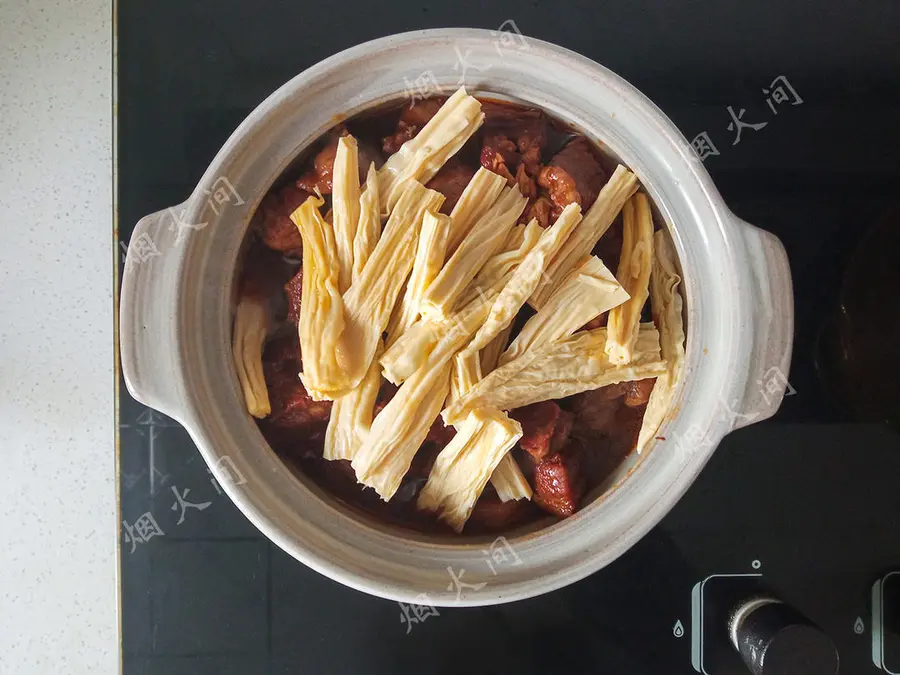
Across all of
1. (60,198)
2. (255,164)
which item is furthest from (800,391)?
(60,198)

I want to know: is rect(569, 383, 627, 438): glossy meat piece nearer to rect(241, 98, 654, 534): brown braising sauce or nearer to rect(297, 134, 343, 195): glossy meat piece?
rect(241, 98, 654, 534): brown braising sauce

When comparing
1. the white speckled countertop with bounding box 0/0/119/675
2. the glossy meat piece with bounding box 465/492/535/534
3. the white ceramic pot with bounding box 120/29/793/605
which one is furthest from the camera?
the white speckled countertop with bounding box 0/0/119/675

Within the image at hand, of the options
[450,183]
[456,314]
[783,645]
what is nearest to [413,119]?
[450,183]

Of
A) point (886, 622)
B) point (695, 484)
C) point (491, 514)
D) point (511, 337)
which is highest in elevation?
point (511, 337)

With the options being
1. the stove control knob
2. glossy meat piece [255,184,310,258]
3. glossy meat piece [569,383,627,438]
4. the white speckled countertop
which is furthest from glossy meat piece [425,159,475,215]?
the stove control knob

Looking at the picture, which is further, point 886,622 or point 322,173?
point 886,622

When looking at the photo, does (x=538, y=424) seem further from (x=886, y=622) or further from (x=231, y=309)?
(x=886, y=622)

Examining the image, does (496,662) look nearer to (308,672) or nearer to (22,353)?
(308,672)
